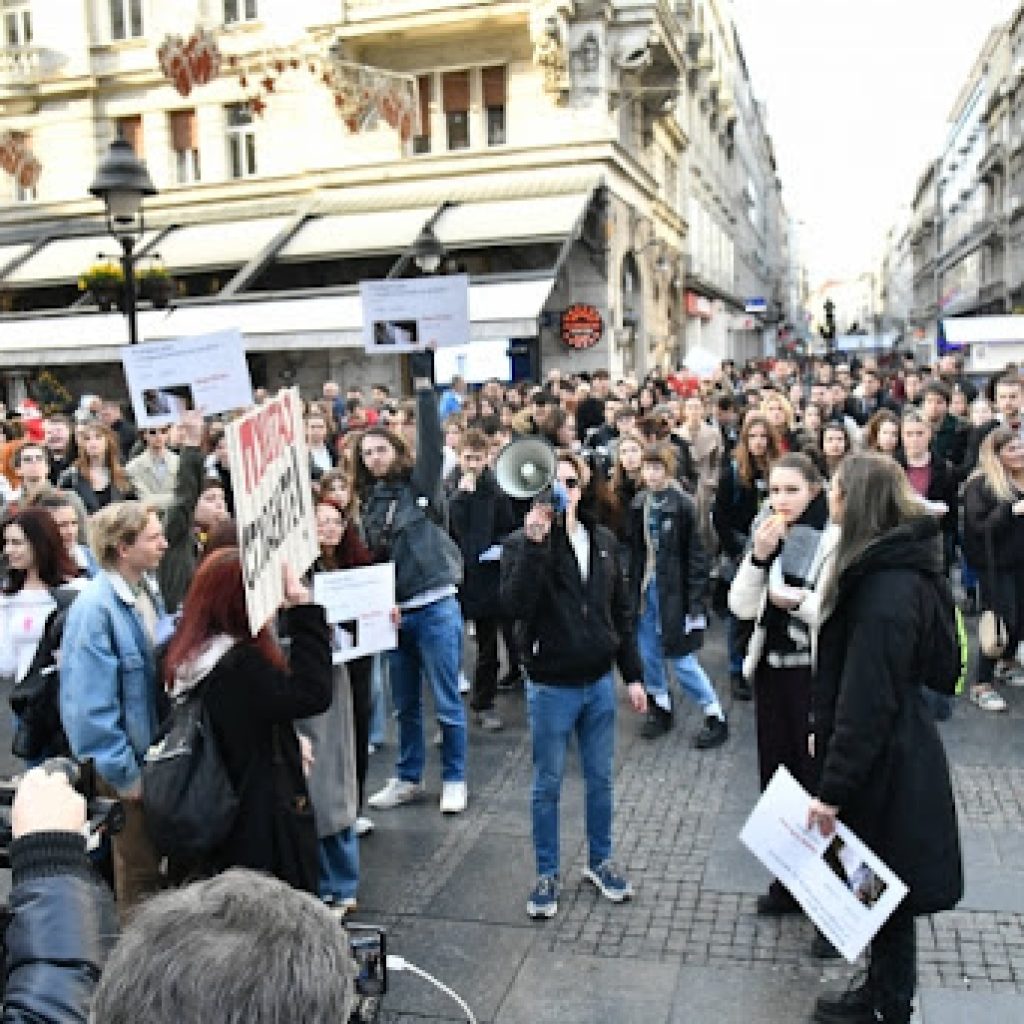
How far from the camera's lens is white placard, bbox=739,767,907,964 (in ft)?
11.9

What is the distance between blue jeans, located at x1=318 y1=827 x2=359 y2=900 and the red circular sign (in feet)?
59.4

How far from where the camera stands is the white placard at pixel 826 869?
3625 millimetres

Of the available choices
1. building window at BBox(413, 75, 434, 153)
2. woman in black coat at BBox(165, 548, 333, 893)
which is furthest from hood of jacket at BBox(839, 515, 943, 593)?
building window at BBox(413, 75, 434, 153)

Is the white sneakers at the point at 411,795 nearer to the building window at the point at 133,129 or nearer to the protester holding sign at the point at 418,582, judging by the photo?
the protester holding sign at the point at 418,582

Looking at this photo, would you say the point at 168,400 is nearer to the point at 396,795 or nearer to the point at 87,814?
the point at 396,795

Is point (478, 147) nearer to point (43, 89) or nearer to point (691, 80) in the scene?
point (43, 89)

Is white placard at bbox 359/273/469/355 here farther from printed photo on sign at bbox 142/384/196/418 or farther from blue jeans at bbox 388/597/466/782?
blue jeans at bbox 388/597/466/782

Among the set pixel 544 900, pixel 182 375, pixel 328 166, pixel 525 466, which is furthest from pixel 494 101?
pixel 544 900

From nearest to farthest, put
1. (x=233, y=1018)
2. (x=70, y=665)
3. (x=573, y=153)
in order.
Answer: (x=233, y=1018), (x=70, y=665), (x=573, y=153)

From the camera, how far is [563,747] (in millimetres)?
4781

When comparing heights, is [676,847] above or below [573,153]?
below

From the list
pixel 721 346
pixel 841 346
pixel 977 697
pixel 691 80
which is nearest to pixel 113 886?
pixel 977 697

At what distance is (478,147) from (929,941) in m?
21.2

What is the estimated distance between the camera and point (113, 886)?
426 cm
